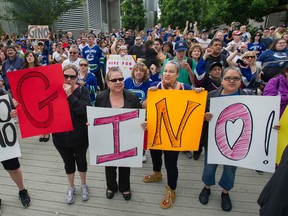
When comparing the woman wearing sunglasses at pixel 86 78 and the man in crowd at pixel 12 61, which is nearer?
the woman wearing sunglasses at pixel 86 78

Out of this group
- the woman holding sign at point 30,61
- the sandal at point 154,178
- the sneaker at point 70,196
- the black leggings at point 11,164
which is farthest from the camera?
the woman holding sign at point 30,61

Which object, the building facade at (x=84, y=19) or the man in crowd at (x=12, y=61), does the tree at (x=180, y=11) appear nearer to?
the building facade at (x=84, y=19)

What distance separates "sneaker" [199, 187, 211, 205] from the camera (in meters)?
3.10

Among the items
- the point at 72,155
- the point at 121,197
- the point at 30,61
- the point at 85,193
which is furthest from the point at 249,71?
the point at 30,61

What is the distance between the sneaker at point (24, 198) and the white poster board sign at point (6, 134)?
729mm

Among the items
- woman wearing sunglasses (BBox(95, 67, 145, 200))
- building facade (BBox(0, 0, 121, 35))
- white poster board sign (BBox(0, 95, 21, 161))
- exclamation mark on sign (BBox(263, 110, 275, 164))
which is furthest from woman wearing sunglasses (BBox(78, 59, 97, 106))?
building facade (BBox(0, 0, 121, 35))

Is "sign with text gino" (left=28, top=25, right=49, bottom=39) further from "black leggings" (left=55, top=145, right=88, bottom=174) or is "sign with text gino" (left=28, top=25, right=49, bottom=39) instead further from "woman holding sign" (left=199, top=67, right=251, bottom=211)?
"woman holding sign" (left=199, top=67, right=251, bottom=211)

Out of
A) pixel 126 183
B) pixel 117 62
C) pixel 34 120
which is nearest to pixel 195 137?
pixel 126 183

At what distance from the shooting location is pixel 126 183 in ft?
10.3

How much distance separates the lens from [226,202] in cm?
300

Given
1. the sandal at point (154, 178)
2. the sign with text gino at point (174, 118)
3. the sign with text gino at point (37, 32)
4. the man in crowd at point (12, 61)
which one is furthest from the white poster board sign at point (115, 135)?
the sign with text gino at point (37, 32)

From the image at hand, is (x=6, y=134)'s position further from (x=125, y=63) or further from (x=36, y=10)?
(x=36, y=10)

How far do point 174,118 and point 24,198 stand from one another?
233 cm

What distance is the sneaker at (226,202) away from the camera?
298 cm
